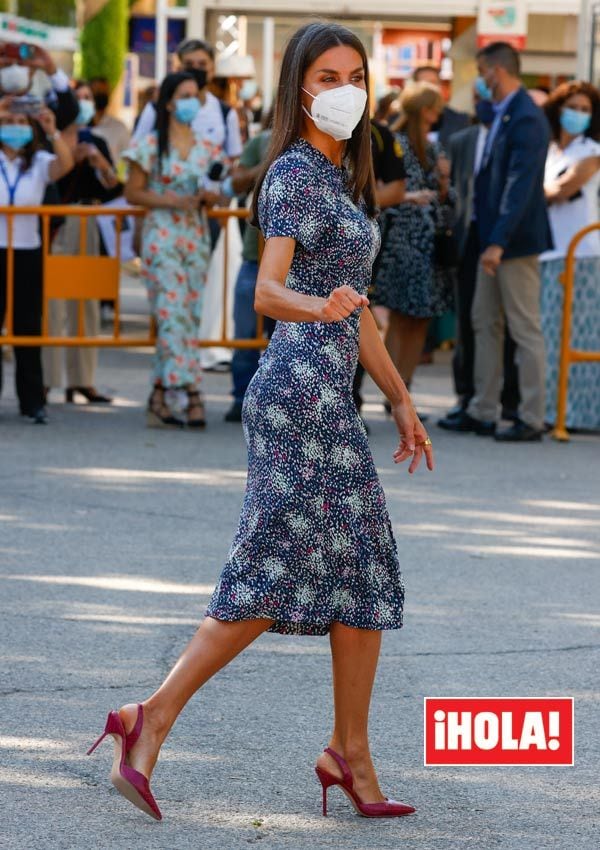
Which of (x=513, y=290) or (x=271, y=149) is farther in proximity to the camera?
(x=513, y=290)

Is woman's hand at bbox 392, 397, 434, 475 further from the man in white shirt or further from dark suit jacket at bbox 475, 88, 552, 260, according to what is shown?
the man in white shirt

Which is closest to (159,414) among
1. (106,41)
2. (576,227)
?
(576,227)

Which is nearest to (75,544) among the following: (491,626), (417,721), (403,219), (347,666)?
(491,626)

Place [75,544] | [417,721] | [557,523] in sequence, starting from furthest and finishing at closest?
[557,523] < [75,544] < [417,721]

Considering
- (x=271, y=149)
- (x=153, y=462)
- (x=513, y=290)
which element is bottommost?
(x=153, y=462)

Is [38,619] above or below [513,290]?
below

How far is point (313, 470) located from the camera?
4.06m

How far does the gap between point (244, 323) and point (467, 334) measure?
1387 millimetres

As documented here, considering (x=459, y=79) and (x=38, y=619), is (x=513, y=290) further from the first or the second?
(x=459, y=79)

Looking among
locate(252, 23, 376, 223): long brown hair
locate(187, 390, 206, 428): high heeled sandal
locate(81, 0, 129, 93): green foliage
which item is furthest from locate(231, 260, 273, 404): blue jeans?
locate(81, 0, 129, 93): green foliage

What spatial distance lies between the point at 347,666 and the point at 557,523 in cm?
400

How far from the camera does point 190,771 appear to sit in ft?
14.6

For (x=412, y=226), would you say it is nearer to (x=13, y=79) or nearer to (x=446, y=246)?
(x=446, y=246)

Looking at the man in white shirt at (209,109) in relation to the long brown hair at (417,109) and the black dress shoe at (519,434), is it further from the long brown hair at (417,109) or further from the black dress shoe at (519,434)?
the black dress shoe at (519,434)
